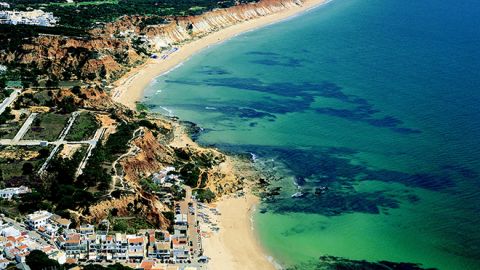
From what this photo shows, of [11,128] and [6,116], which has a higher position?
[6,116]

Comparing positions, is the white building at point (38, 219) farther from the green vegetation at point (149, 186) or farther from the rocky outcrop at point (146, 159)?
the green vegetation at point (149, 186)

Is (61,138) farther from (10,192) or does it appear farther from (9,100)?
(9,100)

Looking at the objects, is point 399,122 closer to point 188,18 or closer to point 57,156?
point 57,156

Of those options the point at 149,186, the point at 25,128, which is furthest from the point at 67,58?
the point at 149,186

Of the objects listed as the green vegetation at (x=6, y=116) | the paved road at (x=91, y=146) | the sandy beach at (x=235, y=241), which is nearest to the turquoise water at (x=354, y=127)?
the sandy beach at (x=235, y=241)

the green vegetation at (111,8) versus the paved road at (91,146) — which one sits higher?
the green vegetation at (111,8)

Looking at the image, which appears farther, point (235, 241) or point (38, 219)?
point (235, 241)

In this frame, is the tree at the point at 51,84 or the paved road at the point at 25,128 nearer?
the paved road at the point at 25,128
